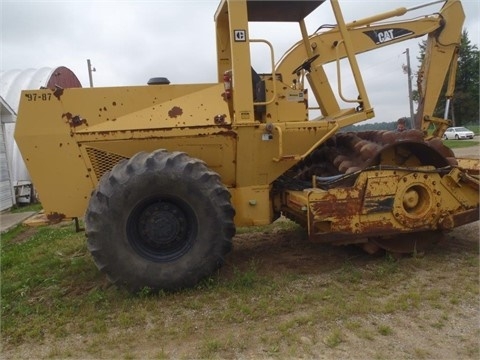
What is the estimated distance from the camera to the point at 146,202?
14.6 feet

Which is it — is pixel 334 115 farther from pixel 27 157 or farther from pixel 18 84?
pixel 18 84

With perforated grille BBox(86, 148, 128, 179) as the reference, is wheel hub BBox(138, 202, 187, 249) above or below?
below

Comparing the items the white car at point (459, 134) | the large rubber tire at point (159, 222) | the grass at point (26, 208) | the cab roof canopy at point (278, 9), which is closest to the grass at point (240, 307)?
the large rubber tire at point (159, 222)

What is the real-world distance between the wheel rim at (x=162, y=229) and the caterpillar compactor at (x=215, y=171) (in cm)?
1

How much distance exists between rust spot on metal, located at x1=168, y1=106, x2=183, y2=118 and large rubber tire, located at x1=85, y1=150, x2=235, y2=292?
1.80 ft

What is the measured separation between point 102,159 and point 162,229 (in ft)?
3.44

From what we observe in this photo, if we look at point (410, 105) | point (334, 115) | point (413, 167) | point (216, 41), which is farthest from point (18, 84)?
point (410, 105)

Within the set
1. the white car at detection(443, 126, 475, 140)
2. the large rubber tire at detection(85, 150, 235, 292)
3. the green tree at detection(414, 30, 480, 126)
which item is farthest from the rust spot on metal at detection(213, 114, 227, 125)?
the green tree at detection(414, 30, 480, 126)

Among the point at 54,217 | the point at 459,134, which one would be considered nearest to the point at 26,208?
the point at 54,217

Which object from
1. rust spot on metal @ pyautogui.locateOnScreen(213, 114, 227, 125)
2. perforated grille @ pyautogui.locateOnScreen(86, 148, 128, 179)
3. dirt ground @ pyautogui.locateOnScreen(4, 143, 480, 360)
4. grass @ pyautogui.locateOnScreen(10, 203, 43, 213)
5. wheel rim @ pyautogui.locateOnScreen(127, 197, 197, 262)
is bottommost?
grass @ pyautogui.locateOnScreen(10, 203, 43, 213)

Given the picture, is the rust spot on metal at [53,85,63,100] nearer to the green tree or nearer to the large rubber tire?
the large rubber tire

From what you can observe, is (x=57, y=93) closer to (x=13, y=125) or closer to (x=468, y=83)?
(x=13, y=125)

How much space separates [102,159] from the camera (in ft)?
16.0

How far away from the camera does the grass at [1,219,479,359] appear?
3.46m
